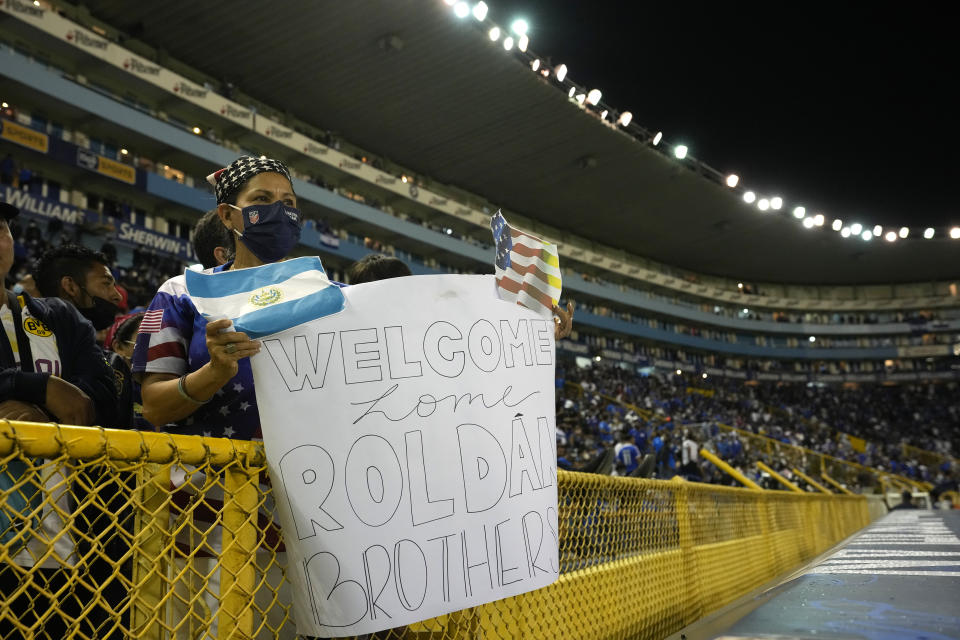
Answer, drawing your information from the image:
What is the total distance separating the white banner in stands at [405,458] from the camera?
1.50 m

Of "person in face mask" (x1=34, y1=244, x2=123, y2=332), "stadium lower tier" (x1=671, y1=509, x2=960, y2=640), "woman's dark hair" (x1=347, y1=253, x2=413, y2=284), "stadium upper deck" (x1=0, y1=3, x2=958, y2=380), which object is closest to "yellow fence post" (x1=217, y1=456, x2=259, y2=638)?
"stadium lower tier" (x1=671, y1=509, x2=960, y2=640)

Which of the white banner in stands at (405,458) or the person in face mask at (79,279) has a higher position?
the person in face mask at (79,279)

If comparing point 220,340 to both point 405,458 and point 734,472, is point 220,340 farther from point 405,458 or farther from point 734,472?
point 734,472

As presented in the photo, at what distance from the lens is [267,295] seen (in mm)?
1603

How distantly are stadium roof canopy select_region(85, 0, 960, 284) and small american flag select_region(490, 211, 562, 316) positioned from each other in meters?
21.9

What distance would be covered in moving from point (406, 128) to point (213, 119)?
746 cm

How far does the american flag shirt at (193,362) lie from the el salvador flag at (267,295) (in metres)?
0.19

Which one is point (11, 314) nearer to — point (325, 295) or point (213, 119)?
point (325, 295)

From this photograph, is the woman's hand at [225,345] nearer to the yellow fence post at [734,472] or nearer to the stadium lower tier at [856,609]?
the stadium lower tier at [856,609]

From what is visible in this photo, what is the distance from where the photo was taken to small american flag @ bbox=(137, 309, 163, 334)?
1739mm

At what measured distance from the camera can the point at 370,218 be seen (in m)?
27.9

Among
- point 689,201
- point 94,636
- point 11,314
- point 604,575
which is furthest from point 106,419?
point 689,201

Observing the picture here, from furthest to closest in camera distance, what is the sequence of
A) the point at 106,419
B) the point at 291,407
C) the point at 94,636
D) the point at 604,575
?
1. the point at 604,575
2. the point at 106,419
3. the point at 291,407
4. the point at 94,636

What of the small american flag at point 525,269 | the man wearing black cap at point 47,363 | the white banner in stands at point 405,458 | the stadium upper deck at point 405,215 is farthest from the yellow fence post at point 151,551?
the stadium upper deck at point 405,215
